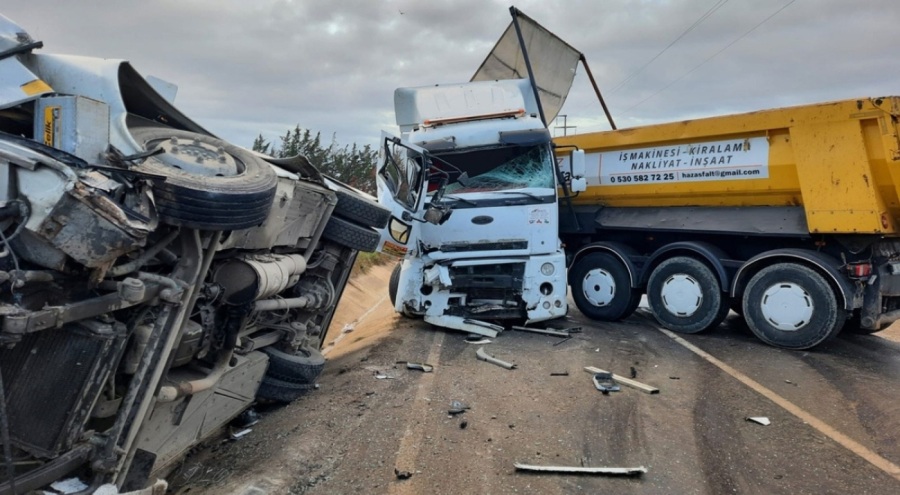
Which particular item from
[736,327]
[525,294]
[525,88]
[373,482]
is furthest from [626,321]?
[373,482]

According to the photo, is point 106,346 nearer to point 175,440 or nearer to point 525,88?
point 175,440

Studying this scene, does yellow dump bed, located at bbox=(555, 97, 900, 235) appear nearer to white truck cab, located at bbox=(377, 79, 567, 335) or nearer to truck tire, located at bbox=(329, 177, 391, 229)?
white truck cab, located at bbox=(377, 79, 567, 335)

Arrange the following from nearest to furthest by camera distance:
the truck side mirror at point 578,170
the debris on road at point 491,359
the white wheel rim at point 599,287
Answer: the debris on road at point 491,359
the truck side mirror at point 578,170
the white wheel rim at point 599,287

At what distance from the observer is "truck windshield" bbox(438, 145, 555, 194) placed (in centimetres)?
718

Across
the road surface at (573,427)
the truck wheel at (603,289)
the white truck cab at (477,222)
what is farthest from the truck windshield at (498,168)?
the road surface at (573,427)

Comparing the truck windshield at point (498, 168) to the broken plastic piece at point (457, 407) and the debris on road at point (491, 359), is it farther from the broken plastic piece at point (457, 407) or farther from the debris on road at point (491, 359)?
the broken plastic piece at point (457, 407)

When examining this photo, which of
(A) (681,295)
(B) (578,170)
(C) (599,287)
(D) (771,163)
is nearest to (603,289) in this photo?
(C) (599,287)

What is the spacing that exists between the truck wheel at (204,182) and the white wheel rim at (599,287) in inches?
221

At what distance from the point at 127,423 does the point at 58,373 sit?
0.43 metres

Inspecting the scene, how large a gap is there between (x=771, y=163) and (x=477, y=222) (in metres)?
3.25

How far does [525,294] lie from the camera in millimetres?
6812

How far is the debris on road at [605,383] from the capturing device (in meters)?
4.70

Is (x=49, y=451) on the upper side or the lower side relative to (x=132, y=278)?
lower

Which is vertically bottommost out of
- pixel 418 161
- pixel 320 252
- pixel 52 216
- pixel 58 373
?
pixel 58 373
